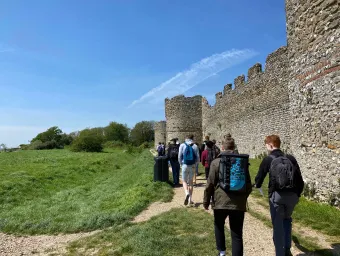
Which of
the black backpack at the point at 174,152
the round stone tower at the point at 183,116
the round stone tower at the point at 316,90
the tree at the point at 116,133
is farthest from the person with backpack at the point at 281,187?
the tree at the point at 116,133

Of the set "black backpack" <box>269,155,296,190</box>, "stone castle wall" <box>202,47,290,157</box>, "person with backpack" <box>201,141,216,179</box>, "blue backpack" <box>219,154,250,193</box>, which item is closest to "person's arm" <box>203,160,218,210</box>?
"blue backpack" <box>219,154,250,193</box>

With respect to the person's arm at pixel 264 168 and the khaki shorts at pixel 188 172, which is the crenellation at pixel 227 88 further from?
the person's arm at pixel 264 168

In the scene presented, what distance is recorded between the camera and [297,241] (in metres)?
5.70

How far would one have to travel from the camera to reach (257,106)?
19.4 m

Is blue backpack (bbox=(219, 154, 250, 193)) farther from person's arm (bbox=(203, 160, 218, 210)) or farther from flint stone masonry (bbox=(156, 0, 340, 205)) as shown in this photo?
flint stone masonry (bbox=(156, 0, 340, 205))

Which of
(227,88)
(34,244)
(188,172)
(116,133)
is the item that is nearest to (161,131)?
(227,88)

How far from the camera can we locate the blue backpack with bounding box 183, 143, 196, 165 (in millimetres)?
8766

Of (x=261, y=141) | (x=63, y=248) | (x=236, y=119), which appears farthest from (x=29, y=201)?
(x=236, y=119)

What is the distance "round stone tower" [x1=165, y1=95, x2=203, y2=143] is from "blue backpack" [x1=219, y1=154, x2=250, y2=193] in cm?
2831

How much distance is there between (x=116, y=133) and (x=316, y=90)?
79606 millimetres

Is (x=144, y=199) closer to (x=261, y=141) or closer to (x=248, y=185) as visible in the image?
(x=248, y=185)

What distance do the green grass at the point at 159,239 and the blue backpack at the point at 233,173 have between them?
1.56 meters

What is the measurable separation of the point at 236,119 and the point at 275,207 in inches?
743

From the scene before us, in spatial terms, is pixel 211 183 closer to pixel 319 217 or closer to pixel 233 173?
pixel 233 173
